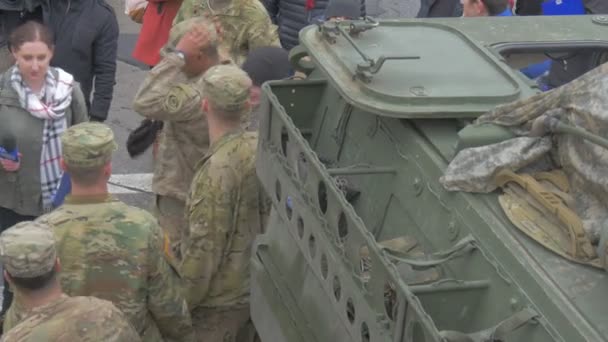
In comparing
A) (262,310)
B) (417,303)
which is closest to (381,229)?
(262,310)

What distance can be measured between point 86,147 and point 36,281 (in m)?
0.78

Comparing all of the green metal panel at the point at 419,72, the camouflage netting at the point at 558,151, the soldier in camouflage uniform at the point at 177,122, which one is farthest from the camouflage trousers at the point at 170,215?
the camouflage netting at the point at 558,151

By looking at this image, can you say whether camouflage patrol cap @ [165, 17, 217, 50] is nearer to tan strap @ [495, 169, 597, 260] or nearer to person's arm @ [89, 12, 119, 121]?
person's arm @ [89, 12, 119, 121]

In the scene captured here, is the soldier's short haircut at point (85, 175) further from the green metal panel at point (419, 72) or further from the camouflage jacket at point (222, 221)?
the green metal panel at point (419, 72)

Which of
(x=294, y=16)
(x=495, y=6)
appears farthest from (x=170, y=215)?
(x=294, y=16)

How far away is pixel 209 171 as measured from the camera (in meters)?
5.29

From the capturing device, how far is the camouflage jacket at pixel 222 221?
529 centimetres

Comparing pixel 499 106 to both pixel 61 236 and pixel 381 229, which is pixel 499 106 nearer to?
pixel 381 229

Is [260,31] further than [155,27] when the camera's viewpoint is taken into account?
No

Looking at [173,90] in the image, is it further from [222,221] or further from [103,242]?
[103,242]

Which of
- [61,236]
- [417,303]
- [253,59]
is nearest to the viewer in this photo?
[417,303]

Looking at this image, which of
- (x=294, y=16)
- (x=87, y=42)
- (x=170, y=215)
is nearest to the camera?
(x=170, y=215)

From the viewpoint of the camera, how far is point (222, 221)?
17.4 ft

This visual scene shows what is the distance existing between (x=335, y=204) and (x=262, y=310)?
1287 mm
